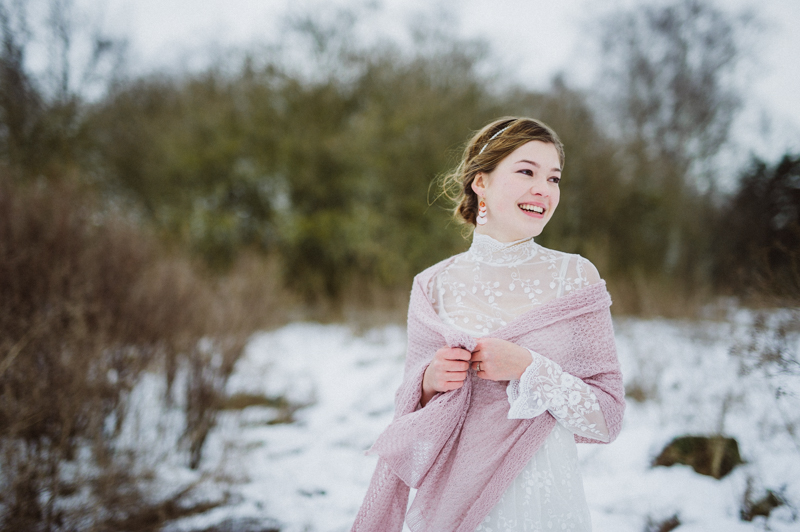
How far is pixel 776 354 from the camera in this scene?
6.99 ft

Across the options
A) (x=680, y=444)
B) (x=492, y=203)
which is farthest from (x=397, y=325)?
(x=492, y=203)

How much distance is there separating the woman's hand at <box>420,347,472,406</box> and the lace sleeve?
0.14 m

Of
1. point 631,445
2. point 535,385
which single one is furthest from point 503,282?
point 631,445

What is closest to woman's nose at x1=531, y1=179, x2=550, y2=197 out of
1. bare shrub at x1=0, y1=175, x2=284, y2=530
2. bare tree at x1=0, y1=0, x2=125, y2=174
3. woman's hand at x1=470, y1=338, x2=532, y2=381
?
woman's hand at x1=470, y1=338, x2=532, y2=381

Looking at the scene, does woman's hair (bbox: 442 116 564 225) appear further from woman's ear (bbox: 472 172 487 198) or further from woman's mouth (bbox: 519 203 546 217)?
woman's mouth (bbox: 519 203 546 217)

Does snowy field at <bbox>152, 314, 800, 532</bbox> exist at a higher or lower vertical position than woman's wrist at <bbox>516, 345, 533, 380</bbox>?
lower

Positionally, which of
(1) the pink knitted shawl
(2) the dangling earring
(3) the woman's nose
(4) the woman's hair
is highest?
(4) the woman's hair

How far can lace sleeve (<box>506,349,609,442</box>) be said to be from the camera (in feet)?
4.17

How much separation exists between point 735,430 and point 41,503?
424 centimetres

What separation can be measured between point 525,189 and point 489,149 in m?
0.19

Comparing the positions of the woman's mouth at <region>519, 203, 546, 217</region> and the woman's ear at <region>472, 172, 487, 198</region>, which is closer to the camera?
the woman's mouth at <region>519, 203, 546, 217</region>

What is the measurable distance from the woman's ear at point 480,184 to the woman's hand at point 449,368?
0.55 m

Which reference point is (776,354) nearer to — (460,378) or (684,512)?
(684,512)

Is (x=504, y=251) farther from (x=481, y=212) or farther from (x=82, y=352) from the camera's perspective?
(x=82, y=352)
